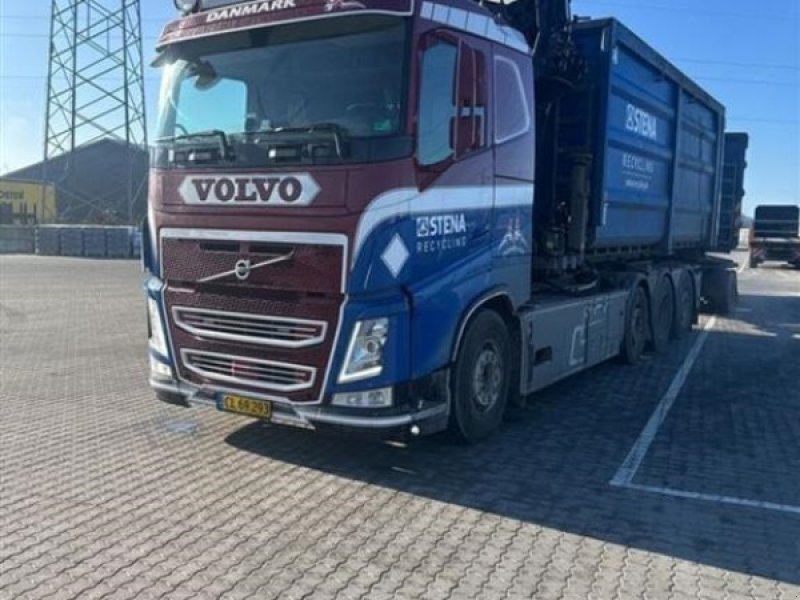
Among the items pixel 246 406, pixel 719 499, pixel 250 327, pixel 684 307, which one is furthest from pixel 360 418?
pixel 684 307

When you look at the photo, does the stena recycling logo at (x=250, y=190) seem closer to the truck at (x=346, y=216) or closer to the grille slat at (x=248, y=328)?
the truck at (x=346, y=216)

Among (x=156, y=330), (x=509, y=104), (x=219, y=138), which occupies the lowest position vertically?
(x=156, y=330)

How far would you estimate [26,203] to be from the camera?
4431cm

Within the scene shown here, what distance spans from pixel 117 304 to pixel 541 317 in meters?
11.2

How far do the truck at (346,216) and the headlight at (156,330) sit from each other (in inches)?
0.8

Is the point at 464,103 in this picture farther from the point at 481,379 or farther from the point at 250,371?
the point at 250,371

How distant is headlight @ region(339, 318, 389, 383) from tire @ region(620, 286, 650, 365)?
535 cm

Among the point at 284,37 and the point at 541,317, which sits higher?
the point at 284,37

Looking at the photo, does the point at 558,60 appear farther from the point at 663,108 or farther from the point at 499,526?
the point at 499,526

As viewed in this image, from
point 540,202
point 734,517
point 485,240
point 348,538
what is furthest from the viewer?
point 540,202

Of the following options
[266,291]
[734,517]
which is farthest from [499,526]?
[266,291]

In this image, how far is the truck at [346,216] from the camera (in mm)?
4883

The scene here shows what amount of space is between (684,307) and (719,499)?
7.83m

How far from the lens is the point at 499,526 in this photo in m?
4.57
